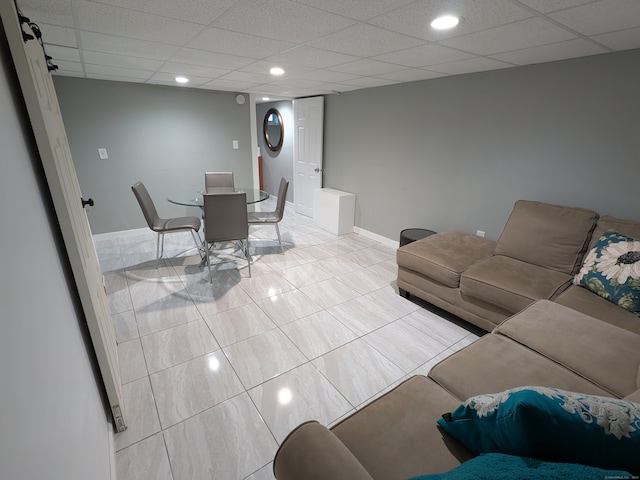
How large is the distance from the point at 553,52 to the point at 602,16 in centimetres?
73

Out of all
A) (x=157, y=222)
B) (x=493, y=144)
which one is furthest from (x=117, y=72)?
(x=493, y=144)

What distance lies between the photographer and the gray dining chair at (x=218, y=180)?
422cm

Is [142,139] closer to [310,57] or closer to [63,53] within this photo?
[63,53]

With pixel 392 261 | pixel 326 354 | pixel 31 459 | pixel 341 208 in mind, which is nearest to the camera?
pixel 31 459

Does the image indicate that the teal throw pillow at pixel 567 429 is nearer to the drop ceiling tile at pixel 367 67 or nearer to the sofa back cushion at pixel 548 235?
the sofa back cushion at pixel 548 235

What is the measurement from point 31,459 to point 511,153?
3479mm

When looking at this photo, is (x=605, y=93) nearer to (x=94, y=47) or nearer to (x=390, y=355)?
(x=390, y=355)

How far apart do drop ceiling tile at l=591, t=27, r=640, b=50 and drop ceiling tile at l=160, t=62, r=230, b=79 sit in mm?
3017

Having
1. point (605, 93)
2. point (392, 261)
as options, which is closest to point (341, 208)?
point (392, 261)

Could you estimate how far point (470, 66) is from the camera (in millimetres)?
2678

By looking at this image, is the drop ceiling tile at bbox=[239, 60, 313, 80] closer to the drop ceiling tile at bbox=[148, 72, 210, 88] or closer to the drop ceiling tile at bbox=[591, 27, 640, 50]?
the drop ceiling tile at bbox=[148, 72, 210, 88]

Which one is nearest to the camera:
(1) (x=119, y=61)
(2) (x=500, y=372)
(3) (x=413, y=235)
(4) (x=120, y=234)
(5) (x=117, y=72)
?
(2) (x=500, y=372)

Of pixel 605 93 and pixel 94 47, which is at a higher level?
pixel 94 47

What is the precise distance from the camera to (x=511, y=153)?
2801mm
